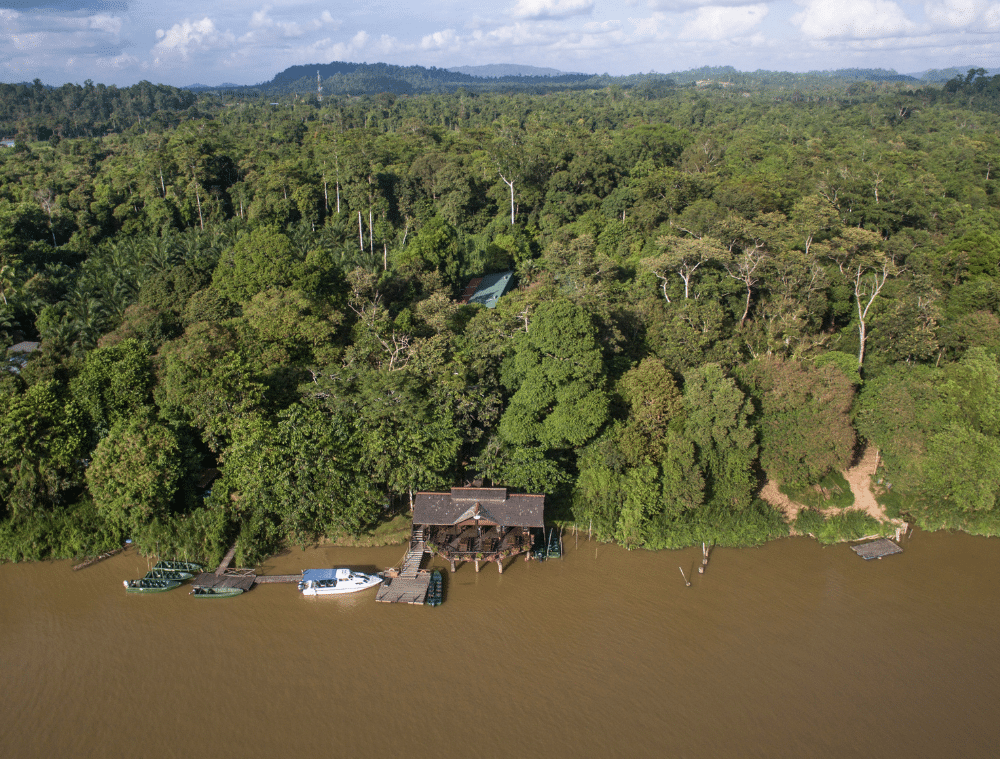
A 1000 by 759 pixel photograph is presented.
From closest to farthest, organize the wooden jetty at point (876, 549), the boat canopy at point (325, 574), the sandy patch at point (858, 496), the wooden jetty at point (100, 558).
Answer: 1. the boat canopy at point (325, 574)
2. the wooden jetty at point (100, 558)
3. the wooden jetty at point (876, 549)
4. the sandy patch at point (858, 496)

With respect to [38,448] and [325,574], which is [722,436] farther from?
[38,448]

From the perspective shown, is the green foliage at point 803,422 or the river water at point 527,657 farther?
the green foliage at point 803,422

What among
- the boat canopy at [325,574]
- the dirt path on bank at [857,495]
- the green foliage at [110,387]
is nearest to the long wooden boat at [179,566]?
the boat canopy at [325,574]

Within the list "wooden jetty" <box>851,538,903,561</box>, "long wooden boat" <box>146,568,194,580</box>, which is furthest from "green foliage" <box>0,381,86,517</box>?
"wooden jetty" <box>851,538,903,561</box>

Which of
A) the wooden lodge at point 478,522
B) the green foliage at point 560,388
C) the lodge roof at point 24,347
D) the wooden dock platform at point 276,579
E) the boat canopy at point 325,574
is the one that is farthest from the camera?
the lodge roof at point 24,347

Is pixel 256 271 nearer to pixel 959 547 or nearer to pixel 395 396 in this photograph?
pixel 395 396

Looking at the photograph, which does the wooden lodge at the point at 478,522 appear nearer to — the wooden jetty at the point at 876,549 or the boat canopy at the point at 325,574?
the boat canopy at the point at 325,574

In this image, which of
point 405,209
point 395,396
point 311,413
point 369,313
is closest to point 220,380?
point 311,413
